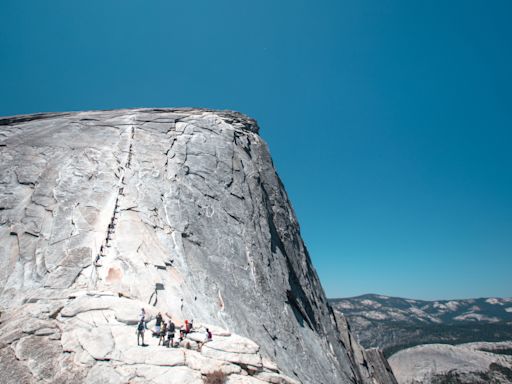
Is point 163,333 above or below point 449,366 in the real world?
above

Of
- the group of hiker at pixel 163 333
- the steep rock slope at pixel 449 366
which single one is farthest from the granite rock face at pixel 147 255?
the steep rock slope at pixel 449 366

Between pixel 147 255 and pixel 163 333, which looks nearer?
pixel 163 333

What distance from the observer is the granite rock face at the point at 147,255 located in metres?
11.0

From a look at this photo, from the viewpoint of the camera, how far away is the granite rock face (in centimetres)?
1105

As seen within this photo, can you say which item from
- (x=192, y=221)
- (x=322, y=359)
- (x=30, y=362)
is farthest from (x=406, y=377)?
(x=30, y=362)

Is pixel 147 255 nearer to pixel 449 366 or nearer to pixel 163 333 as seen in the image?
pixel 163 333

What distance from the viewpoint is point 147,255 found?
17594 millimetres

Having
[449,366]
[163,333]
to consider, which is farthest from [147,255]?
[449,366]

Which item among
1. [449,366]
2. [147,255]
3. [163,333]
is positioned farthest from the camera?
[449,366]

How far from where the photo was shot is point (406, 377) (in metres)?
130

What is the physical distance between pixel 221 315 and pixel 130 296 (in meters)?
4.92

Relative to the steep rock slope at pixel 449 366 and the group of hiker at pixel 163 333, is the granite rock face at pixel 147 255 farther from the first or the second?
the steep rock slope at pixel 449 366

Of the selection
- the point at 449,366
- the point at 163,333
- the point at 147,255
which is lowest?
the point at 449,366

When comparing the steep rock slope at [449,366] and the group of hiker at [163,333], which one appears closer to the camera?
the group of hiker at [163,333]
